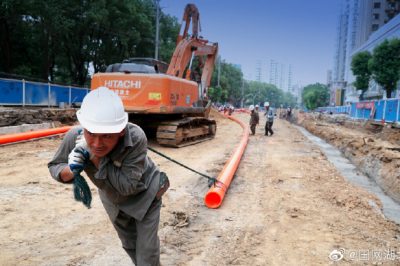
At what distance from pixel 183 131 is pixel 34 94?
8241 millimetres

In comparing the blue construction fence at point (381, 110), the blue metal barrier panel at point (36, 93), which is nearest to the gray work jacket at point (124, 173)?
the blue metal barrier panel at point (36, 93)

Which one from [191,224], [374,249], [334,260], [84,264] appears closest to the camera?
[84,264]

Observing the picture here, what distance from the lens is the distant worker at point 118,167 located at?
2199 millimetres

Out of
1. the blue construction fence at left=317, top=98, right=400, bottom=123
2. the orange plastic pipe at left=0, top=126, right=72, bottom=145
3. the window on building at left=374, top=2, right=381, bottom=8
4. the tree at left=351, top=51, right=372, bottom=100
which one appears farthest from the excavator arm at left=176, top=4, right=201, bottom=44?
the window on building at left=374, top=2, right=381, bottom=8

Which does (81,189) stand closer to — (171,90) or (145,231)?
(145,231)

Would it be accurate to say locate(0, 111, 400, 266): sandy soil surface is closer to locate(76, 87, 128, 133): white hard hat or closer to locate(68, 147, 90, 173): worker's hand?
locate(68, 147, 90, 173): worker's hand

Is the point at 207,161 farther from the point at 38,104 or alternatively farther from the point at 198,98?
the point at 38,104

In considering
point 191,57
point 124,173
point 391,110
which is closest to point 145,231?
point 124,173

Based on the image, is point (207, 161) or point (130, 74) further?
point (130, 74)

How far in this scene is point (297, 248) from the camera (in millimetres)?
4273

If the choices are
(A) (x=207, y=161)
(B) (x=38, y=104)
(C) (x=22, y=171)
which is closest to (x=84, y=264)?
(C) (x=22, y=171)

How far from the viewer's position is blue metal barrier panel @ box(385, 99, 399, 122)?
17.9m

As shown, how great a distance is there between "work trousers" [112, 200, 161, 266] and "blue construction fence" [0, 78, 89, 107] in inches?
540

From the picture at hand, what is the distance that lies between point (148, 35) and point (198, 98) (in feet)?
62.7
